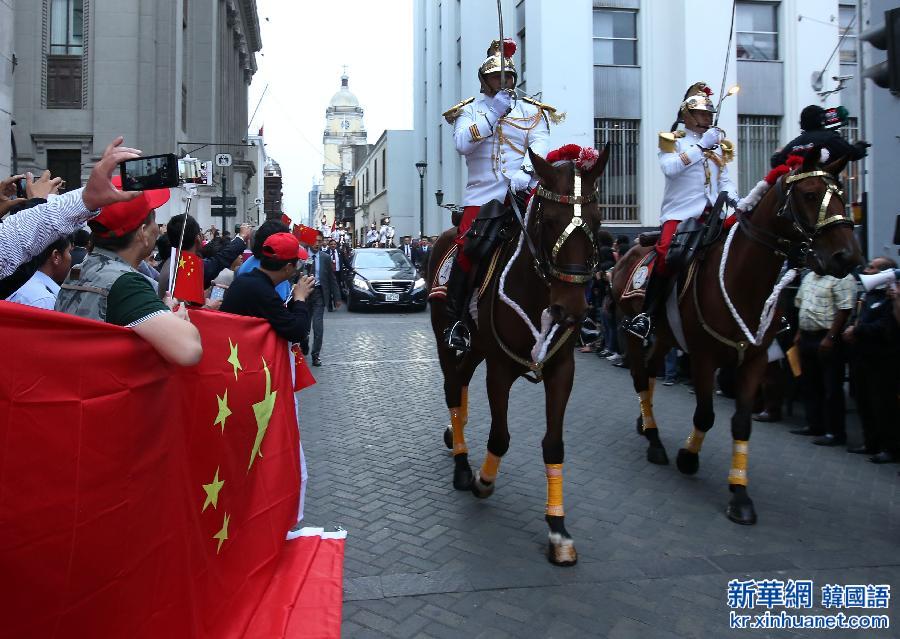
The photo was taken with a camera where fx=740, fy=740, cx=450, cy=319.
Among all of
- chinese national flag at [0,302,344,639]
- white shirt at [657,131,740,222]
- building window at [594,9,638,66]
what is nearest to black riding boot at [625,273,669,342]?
white shirt at [657,131,740,222]

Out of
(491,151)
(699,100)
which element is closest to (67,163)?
(491,151)

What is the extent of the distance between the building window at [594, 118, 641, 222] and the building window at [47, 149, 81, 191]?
19.2 meters

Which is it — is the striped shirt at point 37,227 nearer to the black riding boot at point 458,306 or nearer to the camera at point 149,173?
the camera at point 149,173

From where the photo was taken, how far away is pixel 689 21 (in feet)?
72.8

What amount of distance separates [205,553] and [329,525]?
6.85ft

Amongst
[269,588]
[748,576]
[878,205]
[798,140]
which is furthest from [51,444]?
[878,205]

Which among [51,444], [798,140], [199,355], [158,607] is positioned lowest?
[158,607]

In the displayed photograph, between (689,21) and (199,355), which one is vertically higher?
(689,21)

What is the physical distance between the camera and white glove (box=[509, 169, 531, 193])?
5.69 metres

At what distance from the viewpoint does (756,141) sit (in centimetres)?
2291

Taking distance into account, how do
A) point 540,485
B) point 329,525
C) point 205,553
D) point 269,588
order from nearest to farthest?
1. point 205,553
2. point 269,588
3. point 329,525
4. point 540,485

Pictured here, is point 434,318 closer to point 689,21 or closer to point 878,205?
point 878,205

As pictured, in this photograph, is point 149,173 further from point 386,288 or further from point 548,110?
point 386,288

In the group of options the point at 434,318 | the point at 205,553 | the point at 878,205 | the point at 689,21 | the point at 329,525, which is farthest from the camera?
the point at 689,21
